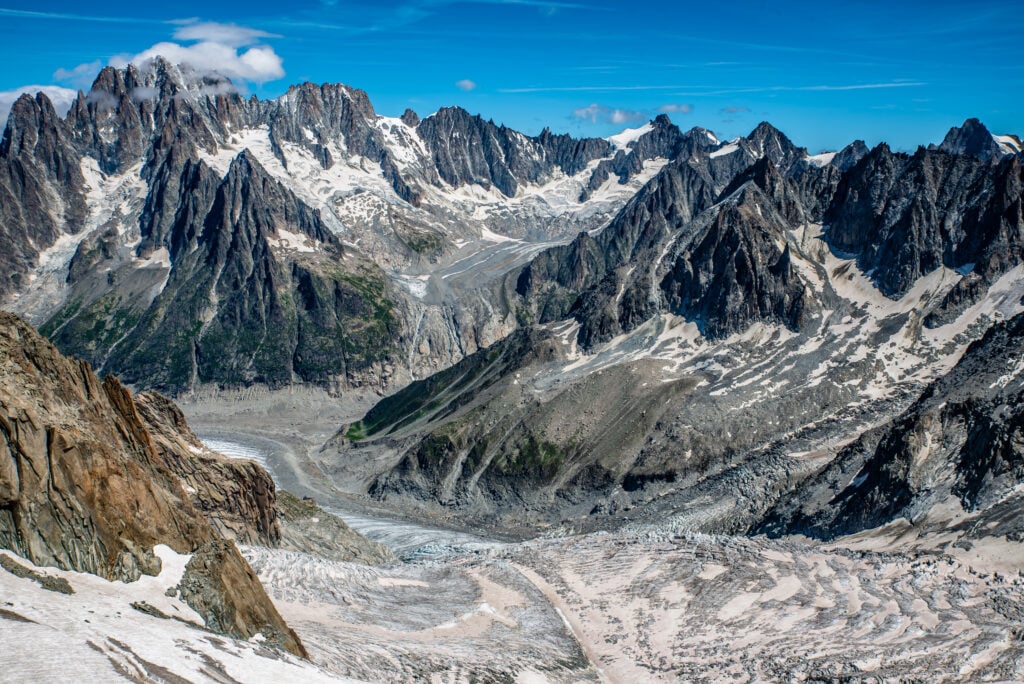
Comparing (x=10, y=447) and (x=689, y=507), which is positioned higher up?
(x=10, y=447)

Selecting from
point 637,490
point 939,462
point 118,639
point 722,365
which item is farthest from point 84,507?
point 722,365

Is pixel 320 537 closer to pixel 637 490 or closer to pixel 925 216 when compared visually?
pixel 637 490

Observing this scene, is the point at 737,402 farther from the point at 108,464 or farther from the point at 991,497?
the point at 108,464

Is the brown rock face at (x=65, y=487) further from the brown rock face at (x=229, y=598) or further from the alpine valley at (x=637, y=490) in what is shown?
the brown rock face at (x=229, y=598)

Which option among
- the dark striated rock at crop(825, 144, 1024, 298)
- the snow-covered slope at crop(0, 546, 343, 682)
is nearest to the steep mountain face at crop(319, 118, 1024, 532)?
the dark striated rock at crop(825, 144, 1024, 298)

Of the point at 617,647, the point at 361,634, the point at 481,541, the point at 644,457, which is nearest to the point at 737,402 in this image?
the point at 644,457

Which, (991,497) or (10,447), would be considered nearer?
(10,447)
